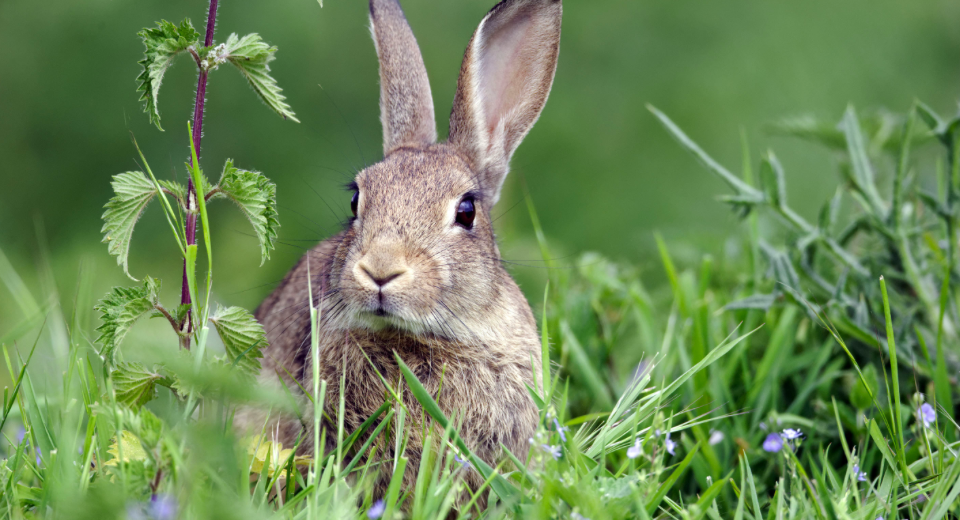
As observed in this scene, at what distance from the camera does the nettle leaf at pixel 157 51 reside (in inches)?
101

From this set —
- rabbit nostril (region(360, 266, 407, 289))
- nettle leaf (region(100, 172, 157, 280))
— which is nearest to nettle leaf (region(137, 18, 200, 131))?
nettle leaf (region(100, 172, 157, 280))

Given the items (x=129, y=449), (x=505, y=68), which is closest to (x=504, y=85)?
(x=505, y=68)

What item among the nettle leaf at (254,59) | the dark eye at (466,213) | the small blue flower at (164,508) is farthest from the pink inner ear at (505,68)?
the small blue flower at (164,508)

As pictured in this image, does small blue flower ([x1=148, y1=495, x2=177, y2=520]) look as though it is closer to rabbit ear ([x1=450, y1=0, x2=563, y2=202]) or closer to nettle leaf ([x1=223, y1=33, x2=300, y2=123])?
nettle leaf ([x1=223, y1=33, x2=300, y2=123])

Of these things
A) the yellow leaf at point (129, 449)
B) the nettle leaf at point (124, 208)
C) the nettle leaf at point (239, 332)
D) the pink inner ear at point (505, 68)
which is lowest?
the yellow leaf at point (129, 449)

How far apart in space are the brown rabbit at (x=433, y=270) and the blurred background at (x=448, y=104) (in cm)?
203

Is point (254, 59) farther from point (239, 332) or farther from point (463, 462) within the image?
point (463, 462)

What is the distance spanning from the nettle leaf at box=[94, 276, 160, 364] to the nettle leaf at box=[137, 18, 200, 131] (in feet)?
1.74

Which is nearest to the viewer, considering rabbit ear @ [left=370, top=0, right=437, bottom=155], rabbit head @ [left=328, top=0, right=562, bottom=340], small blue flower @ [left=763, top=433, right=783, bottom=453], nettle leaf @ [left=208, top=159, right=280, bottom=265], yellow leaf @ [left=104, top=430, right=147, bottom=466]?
yellow leaf @ [left=104, top=430, right=147, bottom=466]

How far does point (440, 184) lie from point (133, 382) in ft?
5.02

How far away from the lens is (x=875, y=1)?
846cm

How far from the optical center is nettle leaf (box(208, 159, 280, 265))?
2682 mm

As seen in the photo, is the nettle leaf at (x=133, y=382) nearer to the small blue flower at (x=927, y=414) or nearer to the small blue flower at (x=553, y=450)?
the small blue flower at (x=553, y=450)

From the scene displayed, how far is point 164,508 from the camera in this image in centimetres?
198
